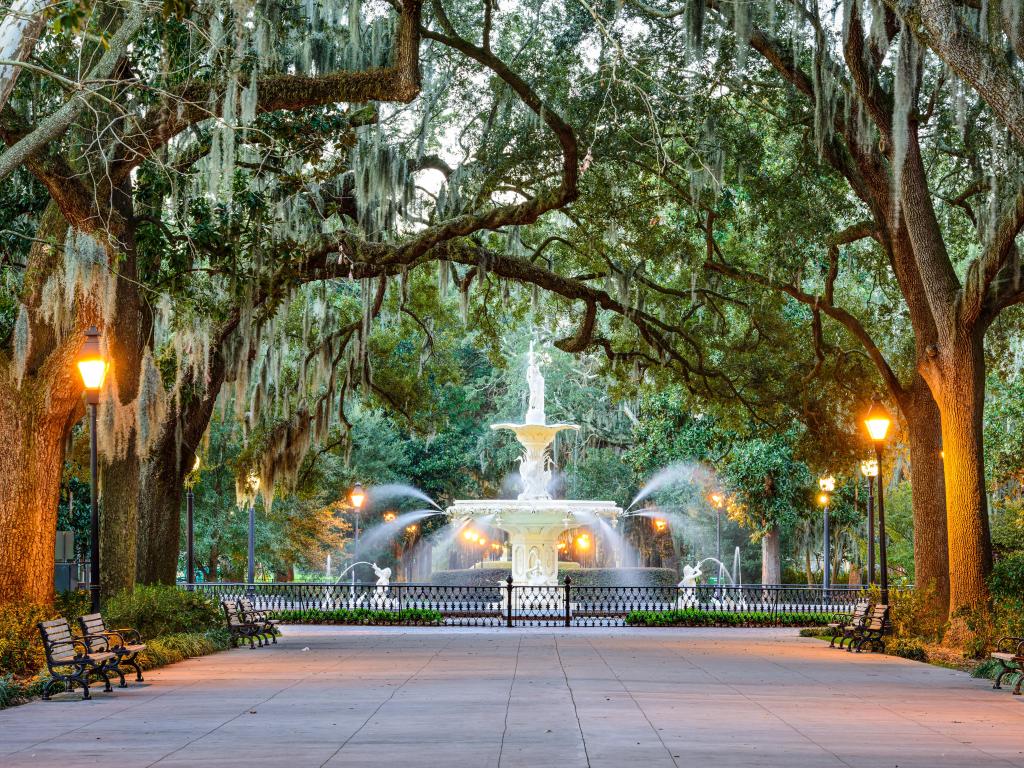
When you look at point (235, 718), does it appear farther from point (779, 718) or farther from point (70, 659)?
point (779, 718)

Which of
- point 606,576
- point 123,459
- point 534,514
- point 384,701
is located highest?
point 123,459

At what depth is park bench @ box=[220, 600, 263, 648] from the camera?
19578mm

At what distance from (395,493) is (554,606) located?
21623 mm

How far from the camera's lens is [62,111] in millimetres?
12938

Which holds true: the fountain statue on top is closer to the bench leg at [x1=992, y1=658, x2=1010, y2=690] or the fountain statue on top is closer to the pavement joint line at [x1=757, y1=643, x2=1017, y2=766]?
the pavement joint line at [x1=757, y1=643, x2=1017, y2=766]

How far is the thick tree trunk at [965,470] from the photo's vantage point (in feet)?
57.4

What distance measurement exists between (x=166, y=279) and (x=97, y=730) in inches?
302

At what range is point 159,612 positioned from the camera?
57.1 ft

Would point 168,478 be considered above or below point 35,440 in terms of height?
below

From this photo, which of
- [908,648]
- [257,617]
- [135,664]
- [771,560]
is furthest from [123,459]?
[771,560]

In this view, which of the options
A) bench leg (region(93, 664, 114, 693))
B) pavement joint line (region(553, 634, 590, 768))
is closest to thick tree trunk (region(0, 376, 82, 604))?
bench leg (region(93, 664, 114, 693))

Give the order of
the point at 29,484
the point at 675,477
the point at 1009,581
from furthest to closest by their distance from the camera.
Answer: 1. the point at 675,477
2. the point at 1009,581
3. the point at 29,484

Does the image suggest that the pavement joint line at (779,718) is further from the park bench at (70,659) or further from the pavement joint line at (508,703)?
the park bench at (70,659)

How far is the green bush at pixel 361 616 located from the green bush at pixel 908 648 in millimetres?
11701
